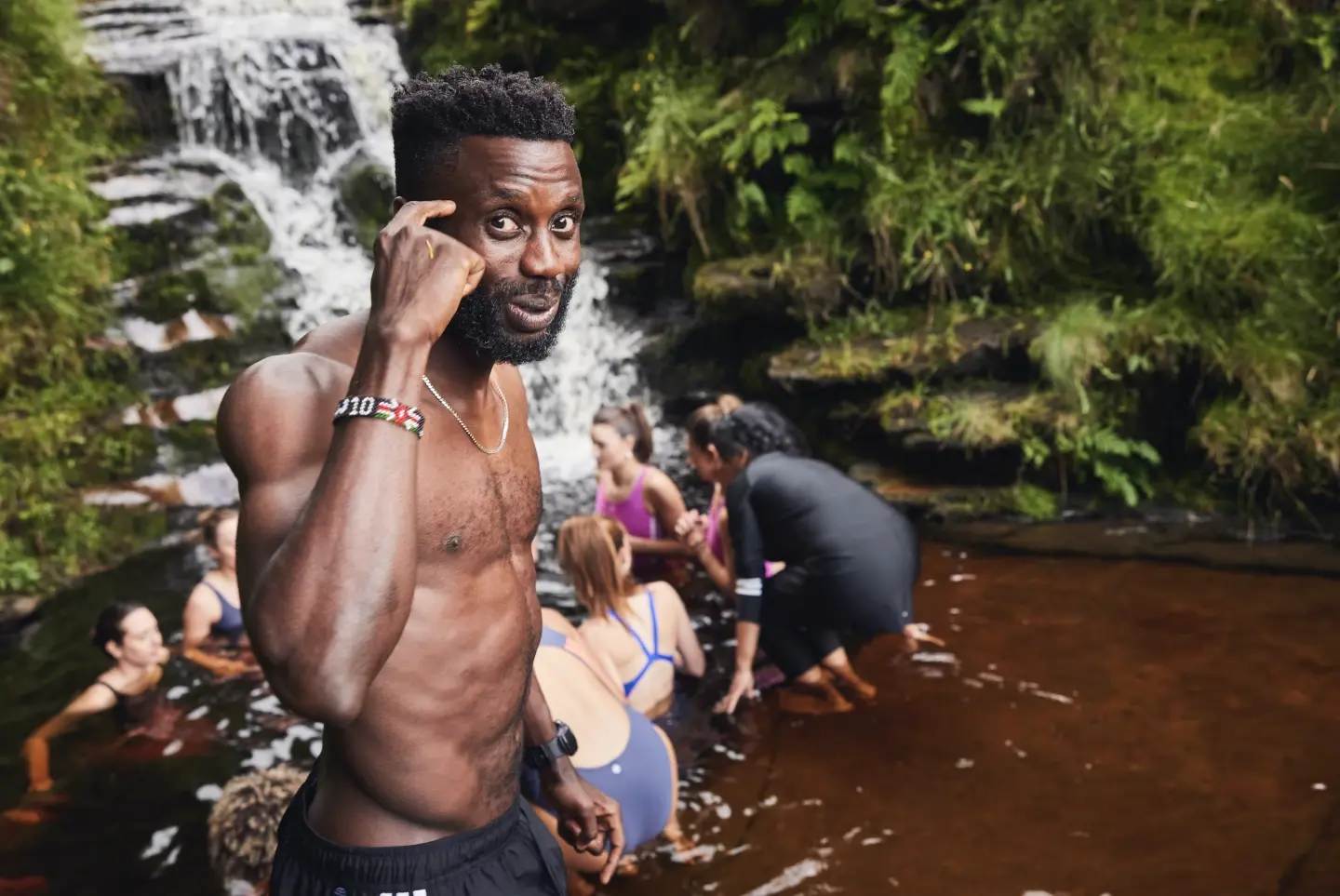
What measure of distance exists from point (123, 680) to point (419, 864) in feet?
15.1

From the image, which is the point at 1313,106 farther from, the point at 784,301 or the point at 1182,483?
the point at 784,301

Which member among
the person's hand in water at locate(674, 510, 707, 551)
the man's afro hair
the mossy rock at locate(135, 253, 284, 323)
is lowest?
the person's hand in water at locate(674, 510, 707, 551)

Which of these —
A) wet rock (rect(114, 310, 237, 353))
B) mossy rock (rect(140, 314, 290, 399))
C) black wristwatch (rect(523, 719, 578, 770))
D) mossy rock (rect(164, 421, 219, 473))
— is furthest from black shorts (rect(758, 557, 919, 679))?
wet rock (rect(114, 310, 237, 353))

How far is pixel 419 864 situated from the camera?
2137 millimetres

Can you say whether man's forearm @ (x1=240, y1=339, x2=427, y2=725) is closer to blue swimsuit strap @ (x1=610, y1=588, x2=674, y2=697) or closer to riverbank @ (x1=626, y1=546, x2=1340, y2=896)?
riverbank @ (x1=626, y1=546, x2=1340, y2=896)

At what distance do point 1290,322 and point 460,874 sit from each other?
741cm

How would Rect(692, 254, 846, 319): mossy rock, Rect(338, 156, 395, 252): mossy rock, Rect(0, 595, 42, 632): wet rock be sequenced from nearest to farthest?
Rect(0, 595, 42, 632): wet rock → Rect(692, 254, 846, 319): mossy rock → Rect(338, 156, 395, 252): mossy rock

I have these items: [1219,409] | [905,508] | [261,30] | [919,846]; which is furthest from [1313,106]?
[261,30]

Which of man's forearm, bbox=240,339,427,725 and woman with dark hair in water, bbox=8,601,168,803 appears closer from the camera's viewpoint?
man's forearm, bbox=240,339,427,725

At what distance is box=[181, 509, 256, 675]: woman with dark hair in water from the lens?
634 cm

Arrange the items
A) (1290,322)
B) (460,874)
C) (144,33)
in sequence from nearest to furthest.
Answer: (460,874), (1290,322), (144,33)

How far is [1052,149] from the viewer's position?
27.2ft

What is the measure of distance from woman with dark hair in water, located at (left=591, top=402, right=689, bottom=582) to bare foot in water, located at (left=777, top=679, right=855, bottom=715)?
1.44 meters

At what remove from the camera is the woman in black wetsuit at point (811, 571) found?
17.7 feet
